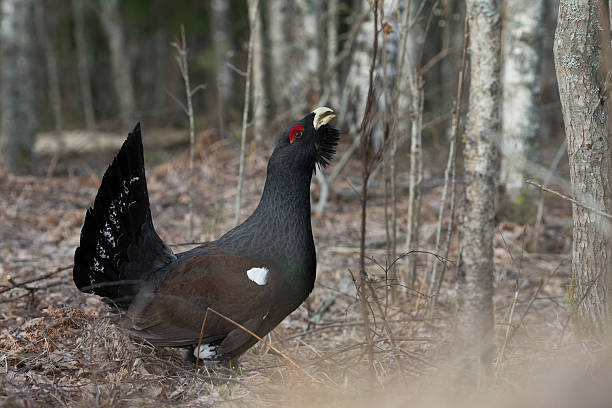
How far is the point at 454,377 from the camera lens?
2941 millimetres

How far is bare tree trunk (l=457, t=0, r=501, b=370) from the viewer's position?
147 inches

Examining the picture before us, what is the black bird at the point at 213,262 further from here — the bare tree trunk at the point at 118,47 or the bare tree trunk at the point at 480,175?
the bare tree trunk at the point at 118,47

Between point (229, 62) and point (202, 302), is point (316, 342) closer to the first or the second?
point (202, 302)

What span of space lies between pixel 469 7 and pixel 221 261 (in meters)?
2.16

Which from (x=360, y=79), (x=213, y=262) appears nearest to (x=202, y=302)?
(x=213, y=262)

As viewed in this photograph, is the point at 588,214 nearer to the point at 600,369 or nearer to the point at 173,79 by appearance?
the point at 600,369

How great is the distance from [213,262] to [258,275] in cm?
32

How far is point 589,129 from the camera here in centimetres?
320

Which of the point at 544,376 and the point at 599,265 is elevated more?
the point at 599,265

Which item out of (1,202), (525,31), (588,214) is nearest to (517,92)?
(525,31)

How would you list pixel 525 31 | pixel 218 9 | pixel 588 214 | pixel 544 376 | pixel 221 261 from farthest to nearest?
pixel 218 9, pixel 525 31, pixel 221 261, pixel 588 214, pixel 544 376

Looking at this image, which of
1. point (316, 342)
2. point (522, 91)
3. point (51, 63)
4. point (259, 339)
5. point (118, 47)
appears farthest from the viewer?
point (118, 47)

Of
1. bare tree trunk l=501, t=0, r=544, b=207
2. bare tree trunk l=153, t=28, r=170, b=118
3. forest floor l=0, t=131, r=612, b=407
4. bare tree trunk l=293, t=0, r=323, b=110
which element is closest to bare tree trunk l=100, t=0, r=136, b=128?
bare tree trunk l=153, t=28, r=170, b=118

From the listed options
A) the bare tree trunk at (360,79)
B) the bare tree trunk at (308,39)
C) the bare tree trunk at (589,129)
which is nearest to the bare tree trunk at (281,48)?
the bare tree trunk at (308,39)
